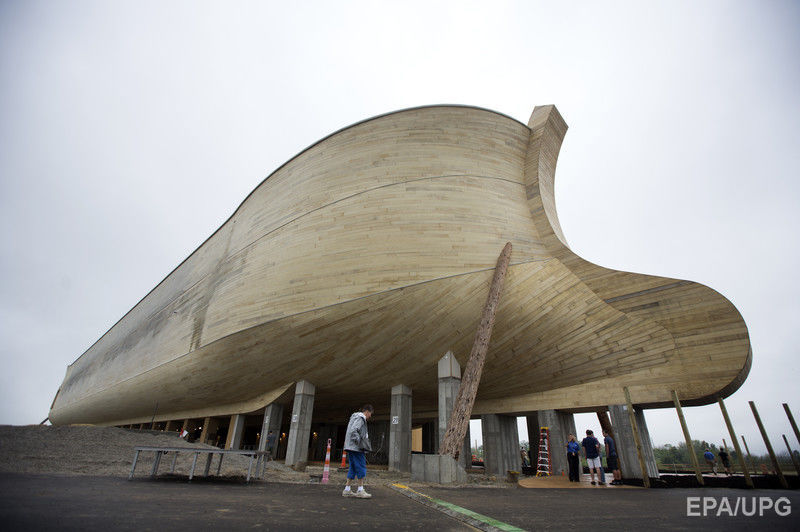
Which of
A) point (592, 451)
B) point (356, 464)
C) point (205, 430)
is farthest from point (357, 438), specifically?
point (205, 430)

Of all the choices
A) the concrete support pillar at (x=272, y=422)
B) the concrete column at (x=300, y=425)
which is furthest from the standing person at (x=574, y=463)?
the concrete support pillar at (x=272, y=422)

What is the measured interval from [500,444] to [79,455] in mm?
11706

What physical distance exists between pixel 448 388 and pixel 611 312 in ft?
17.1

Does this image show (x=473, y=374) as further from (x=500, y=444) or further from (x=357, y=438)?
(x=500, y=444)

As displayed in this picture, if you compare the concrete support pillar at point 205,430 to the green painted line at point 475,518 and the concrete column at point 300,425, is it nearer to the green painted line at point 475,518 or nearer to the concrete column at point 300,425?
the concrete column at point 300,425

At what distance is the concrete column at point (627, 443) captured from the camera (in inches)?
392

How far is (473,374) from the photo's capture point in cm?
912

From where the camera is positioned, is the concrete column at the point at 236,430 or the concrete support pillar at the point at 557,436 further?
the concrete column at the point at 236,430

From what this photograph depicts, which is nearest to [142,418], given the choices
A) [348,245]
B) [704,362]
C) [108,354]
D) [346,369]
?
[108,354]

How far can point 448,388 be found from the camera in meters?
11.4

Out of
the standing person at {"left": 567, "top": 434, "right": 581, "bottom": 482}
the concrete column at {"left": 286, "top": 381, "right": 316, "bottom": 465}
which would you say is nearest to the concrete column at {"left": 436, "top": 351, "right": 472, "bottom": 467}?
the standing person at {"left": 567, "top": 434, "right": 581, "bottom": 482}

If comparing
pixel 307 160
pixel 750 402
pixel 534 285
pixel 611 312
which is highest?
pixel 307 160

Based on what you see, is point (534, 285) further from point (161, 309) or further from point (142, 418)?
point (142, 418)

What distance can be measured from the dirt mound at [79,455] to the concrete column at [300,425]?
4133mm
